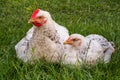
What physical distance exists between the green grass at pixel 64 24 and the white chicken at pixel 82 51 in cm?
11

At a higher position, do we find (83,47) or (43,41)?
(43,41)

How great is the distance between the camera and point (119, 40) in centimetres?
537

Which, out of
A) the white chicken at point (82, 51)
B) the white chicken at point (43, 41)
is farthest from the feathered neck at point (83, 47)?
the white chicken at point (43, 41)

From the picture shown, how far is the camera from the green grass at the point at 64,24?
14.2 feet

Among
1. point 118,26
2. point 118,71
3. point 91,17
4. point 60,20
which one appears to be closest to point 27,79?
point 118,71

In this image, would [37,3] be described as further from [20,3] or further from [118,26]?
[118,26]

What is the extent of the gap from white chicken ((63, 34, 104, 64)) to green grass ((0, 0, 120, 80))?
111 millimetres

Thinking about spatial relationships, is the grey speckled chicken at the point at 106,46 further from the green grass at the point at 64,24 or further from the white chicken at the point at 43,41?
the white chicken at the point at 43,41

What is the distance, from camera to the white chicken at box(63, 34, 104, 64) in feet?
15.1

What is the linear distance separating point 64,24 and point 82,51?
1664 mm

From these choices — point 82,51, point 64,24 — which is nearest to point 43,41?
point 82,51

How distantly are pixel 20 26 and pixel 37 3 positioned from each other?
67.3 inches

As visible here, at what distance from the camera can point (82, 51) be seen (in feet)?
15.5

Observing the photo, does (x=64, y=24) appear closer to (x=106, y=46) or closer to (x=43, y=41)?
(x=106, y=46)
